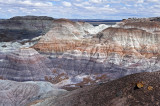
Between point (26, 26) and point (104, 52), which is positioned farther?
point (26, 26)

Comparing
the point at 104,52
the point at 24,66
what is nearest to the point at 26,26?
the point at 24,66

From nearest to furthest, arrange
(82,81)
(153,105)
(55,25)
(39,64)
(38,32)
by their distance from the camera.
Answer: (153,105) < (82,81) < (39,64) < (55,25) < (38,32)

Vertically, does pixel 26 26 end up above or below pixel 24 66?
above

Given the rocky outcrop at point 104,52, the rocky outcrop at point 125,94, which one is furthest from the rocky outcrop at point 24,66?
the rocky outcrop at point 125,94

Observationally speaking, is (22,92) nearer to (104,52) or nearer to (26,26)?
(104,52)

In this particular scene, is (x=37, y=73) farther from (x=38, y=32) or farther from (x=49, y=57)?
(x=38, y=32)

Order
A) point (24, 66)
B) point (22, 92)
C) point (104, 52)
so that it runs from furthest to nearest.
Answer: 1. point (104, 52)
2. point (24, 66)
3. point (22, 92)

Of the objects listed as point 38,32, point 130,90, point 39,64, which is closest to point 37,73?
point 39,64

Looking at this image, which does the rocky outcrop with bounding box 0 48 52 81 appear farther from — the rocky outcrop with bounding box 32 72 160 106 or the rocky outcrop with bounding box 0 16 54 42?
the rocky outcrop with bounding box 0 16 54 42
